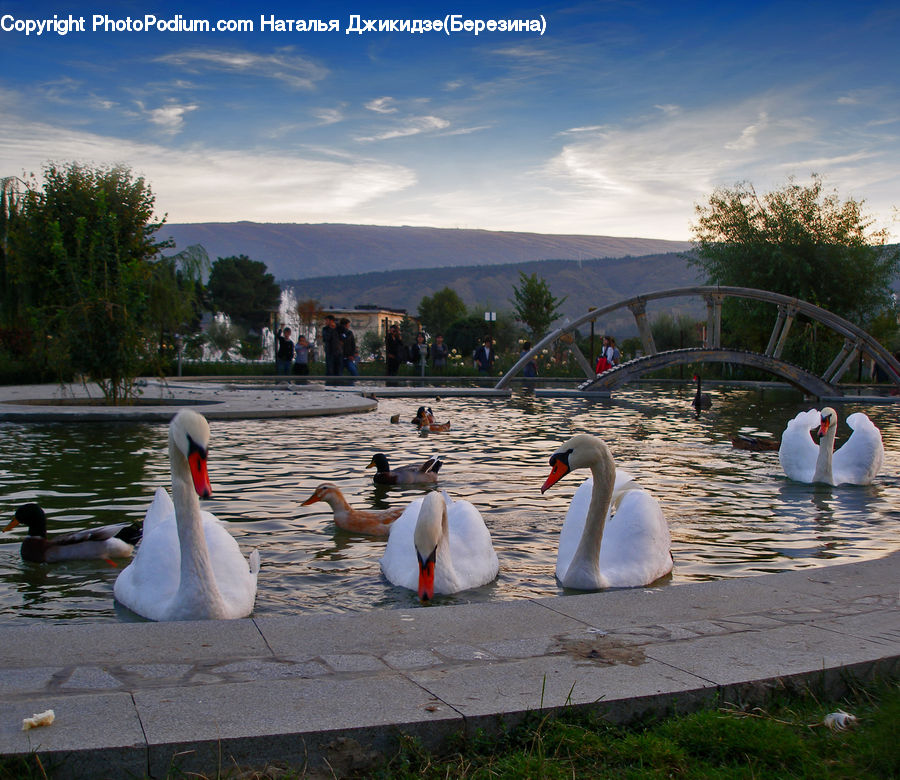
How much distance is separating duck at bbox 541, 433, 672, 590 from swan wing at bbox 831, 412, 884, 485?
4.59 m

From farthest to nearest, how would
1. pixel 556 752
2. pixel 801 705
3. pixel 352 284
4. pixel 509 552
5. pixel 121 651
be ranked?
pixel 352 284 < pixel 509 552 < pixel 121 651 < pixel 801 705 < pixel 556 752

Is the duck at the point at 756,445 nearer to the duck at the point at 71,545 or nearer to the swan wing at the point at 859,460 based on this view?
the swan wing at the point at 859,460

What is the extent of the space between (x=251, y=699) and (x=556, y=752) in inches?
40.4

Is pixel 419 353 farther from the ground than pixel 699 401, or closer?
farther from the ground

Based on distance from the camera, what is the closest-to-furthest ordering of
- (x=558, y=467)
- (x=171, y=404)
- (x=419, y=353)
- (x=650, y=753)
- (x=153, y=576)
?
(x=650, y=753) < (x=153, y=576) < (x=558, y=467) < (x=171, y=404) < (x=419, y=353)

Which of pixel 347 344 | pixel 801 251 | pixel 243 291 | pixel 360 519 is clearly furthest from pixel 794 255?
pixel 243 291

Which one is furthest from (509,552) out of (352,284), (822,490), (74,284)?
(352,284)

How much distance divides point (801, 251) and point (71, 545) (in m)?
37.1

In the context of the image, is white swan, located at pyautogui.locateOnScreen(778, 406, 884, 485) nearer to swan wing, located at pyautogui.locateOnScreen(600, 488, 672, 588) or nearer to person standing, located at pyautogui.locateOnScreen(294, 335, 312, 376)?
swan wing, located at pyautogui.locateOnScreen(600, 488, 672, 588)

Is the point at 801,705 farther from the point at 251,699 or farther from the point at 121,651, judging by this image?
the point at 121,651

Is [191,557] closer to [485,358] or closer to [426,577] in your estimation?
[426,577]

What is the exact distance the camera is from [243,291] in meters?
90.6

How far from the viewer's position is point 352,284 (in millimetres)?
170125

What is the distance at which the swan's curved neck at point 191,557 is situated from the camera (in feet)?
16.0
